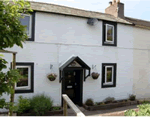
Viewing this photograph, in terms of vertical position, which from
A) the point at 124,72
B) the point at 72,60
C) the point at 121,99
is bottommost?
the point at 121,99

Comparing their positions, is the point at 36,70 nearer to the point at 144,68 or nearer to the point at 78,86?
the point at 78,86

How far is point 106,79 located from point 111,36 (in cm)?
300

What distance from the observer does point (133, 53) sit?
31.6ft

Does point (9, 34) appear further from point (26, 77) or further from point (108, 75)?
point (108, 75)

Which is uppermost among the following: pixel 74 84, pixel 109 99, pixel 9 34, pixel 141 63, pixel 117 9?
pixel 117 9

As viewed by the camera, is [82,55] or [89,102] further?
[82,55]

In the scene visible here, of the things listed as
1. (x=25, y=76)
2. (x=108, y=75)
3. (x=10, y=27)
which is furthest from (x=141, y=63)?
(x=10, y=27)

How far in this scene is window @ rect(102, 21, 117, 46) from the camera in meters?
8.60

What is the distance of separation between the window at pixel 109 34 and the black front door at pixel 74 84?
2.80m

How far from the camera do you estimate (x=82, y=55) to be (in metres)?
7.93

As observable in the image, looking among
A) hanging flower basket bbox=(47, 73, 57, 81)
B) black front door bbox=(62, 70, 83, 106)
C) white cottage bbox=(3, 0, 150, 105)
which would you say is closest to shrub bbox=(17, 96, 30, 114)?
white cottage bbox=(3, 0, 150, 105)

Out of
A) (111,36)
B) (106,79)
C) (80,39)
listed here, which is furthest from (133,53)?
(80,39)

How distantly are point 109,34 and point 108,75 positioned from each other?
284cm

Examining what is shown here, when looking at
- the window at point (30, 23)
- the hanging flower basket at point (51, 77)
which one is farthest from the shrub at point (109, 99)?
the window at point (30, 23)
